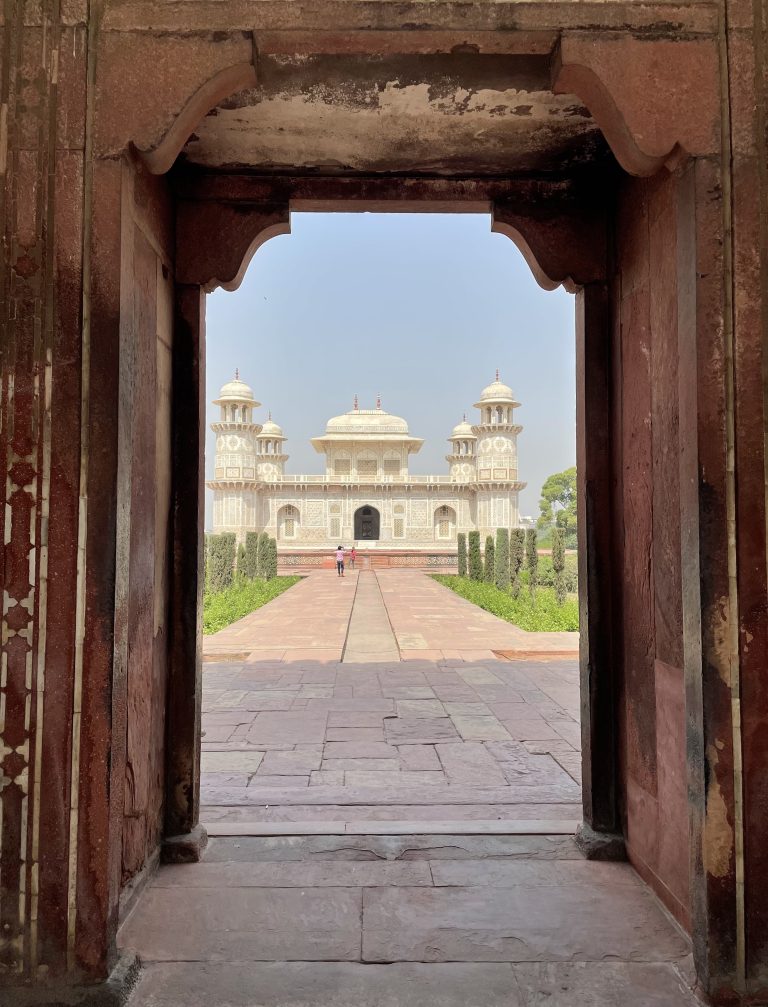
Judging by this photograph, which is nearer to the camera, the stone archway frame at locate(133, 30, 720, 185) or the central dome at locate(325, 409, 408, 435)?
the stone archway frame at locate(133, 30, 720, 185)

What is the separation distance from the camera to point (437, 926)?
194 centimetres

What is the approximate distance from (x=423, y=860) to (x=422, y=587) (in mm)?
14881

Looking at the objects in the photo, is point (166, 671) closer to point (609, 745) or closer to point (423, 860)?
point (423, 860)

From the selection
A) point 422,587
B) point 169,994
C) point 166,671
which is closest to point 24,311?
point 166,671

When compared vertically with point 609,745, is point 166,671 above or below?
above

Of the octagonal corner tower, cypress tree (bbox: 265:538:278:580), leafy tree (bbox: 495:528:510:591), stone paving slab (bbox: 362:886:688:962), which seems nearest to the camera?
stone paving slab (bbox: 362:886:688:962)

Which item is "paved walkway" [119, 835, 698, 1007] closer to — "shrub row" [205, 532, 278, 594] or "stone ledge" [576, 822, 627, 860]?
"stone ledge" [576, 822, 627, 860]

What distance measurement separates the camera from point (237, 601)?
44.2ft

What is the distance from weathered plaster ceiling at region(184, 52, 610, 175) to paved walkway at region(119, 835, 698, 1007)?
2.52 meters

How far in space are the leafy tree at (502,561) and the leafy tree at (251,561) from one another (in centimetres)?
803

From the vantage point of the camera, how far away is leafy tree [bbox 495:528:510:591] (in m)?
16.5

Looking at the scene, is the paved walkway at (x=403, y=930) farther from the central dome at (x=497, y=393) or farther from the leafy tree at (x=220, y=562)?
the central dome at (x=497, y=393)

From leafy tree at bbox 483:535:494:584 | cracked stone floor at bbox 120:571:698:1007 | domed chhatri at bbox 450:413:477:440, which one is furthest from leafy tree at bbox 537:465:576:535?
cracked stone floor at bbox 120:571:698:1007

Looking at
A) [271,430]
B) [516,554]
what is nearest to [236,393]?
[271,430]
